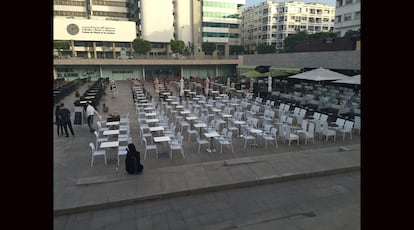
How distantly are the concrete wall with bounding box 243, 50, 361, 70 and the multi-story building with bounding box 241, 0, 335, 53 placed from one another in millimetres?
53047

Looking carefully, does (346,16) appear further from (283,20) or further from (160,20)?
(160,20)

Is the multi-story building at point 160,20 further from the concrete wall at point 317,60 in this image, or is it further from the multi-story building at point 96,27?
the concrete wall at point 317,60

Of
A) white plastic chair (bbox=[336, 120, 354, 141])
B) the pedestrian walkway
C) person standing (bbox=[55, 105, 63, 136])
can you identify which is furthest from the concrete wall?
person standing (bbox=[55, 105, 63, 136])

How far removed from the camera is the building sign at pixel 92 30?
50.6 meters

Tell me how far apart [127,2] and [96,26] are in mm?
19110

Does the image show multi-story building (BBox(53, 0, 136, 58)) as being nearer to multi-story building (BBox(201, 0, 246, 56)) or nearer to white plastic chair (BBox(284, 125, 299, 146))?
multi-story building (BBox(201, 0, 246, 56))

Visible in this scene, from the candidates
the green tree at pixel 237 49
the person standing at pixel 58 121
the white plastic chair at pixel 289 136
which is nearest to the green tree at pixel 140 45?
the green tree at pixel 237 49

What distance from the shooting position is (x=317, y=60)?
2452 centimetres

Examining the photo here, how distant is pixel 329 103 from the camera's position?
18484mm

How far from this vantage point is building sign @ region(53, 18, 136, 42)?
50594 mm

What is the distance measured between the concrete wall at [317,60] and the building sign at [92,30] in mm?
30815

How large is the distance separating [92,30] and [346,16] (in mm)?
49188
